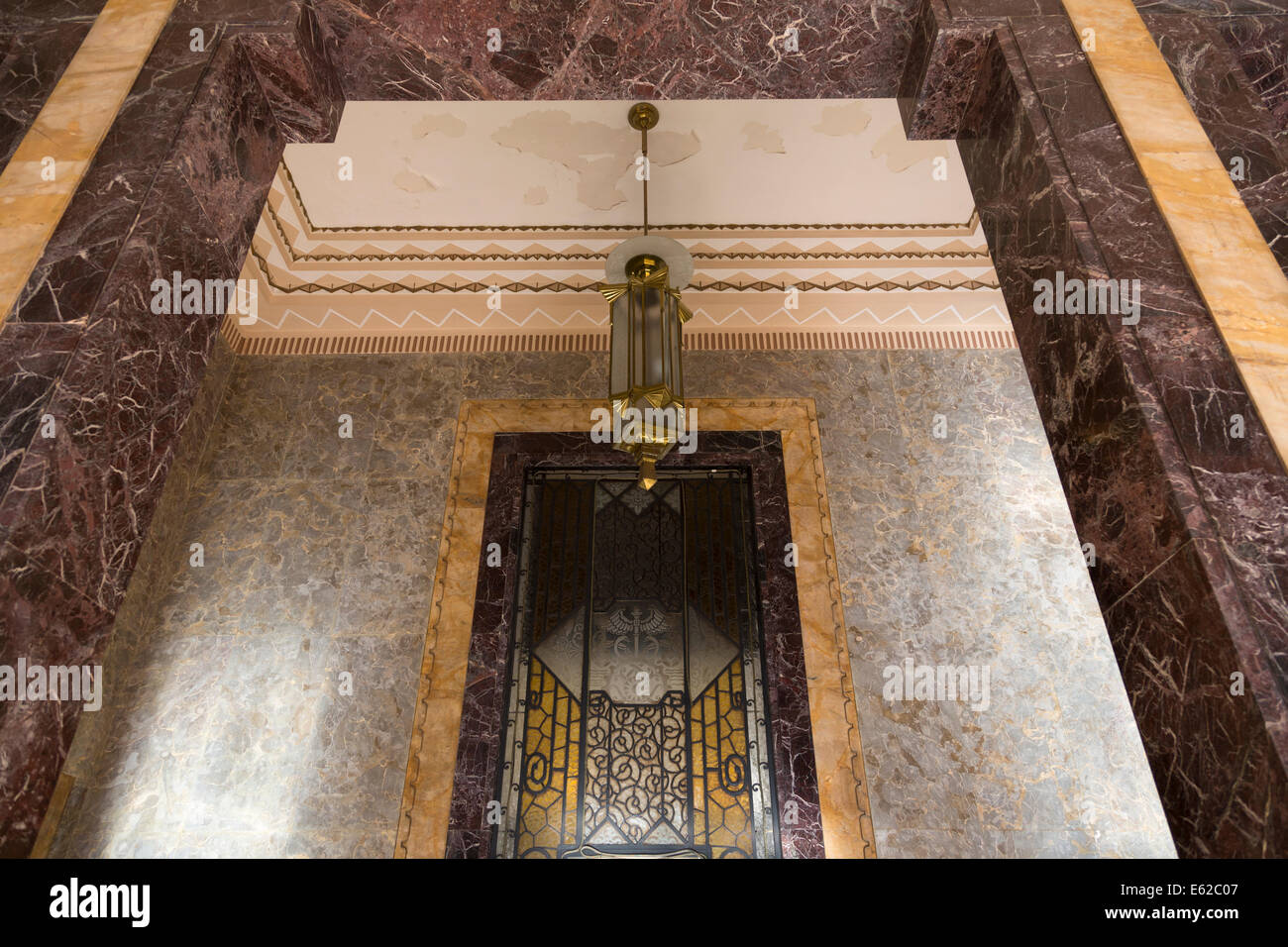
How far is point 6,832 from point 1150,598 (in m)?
2.40

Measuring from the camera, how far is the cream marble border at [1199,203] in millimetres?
1876

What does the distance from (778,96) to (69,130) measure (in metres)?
2.30

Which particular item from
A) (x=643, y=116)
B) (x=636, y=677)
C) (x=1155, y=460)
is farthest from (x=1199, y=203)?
(x=636, y=677)

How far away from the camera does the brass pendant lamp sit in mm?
3330

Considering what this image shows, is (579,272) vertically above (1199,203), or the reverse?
(579,272)

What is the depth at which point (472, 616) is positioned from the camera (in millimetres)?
4031

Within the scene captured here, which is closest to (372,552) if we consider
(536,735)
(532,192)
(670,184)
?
(536,735)

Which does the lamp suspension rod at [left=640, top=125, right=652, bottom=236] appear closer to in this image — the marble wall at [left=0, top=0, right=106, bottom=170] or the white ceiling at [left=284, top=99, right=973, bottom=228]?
the white ceiling at [left=284, top=99, right=973, bottom=228]

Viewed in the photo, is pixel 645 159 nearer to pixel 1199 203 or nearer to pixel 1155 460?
pixel 1199 203

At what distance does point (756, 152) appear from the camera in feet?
14.3

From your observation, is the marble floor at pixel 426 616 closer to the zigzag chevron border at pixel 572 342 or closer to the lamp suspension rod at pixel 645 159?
the zigzag chevron border at pixel 572 342

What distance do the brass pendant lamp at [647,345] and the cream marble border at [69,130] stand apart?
1.87 m

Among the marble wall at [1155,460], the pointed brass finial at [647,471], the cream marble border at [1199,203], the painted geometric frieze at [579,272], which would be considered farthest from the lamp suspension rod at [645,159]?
the cream marble border at [1199,203]
